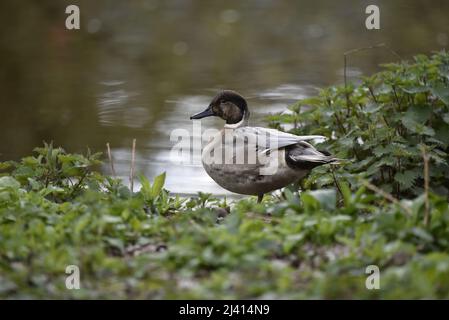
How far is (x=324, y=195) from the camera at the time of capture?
441 cm

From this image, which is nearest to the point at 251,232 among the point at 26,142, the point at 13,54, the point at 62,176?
the point at 62,176

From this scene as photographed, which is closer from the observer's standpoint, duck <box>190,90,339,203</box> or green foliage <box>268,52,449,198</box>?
duck <box>190,90,339,203</box>

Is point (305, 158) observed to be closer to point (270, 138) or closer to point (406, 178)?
point (270, 138)

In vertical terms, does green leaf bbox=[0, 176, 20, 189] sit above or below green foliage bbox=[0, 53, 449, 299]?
above

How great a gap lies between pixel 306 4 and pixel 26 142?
659 cm

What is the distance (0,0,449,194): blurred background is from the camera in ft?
29.2

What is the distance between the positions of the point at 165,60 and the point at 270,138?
20.2 feet

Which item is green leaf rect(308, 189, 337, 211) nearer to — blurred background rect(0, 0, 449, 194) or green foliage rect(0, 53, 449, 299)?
green foliage rect(0, 53, 449, 299)

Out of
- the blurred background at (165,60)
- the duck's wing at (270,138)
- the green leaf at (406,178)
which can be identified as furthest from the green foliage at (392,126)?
the blurred background at (165,60)

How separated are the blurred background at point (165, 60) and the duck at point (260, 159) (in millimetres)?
1573

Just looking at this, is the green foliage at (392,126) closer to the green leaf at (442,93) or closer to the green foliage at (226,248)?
the green leaf at (442,93)

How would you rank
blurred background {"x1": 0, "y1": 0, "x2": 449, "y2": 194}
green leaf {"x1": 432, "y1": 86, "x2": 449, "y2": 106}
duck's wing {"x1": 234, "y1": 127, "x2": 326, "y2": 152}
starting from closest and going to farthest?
duck's wing {"x1": 234, "y1": 127, "x2": 326, "y2": 152}, green leaf {"x1": 432, "y1": 86, "x2": 449, "y2": 106}, blurred background {"x1": 0, "y1": 0, "x2": 449, "y2": 194}

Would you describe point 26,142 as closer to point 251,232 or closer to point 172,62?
point 172,62

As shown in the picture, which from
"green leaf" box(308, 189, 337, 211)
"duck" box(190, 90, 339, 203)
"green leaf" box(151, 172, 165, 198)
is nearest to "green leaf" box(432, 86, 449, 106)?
"duck" box(190, 90, 339, 203)
